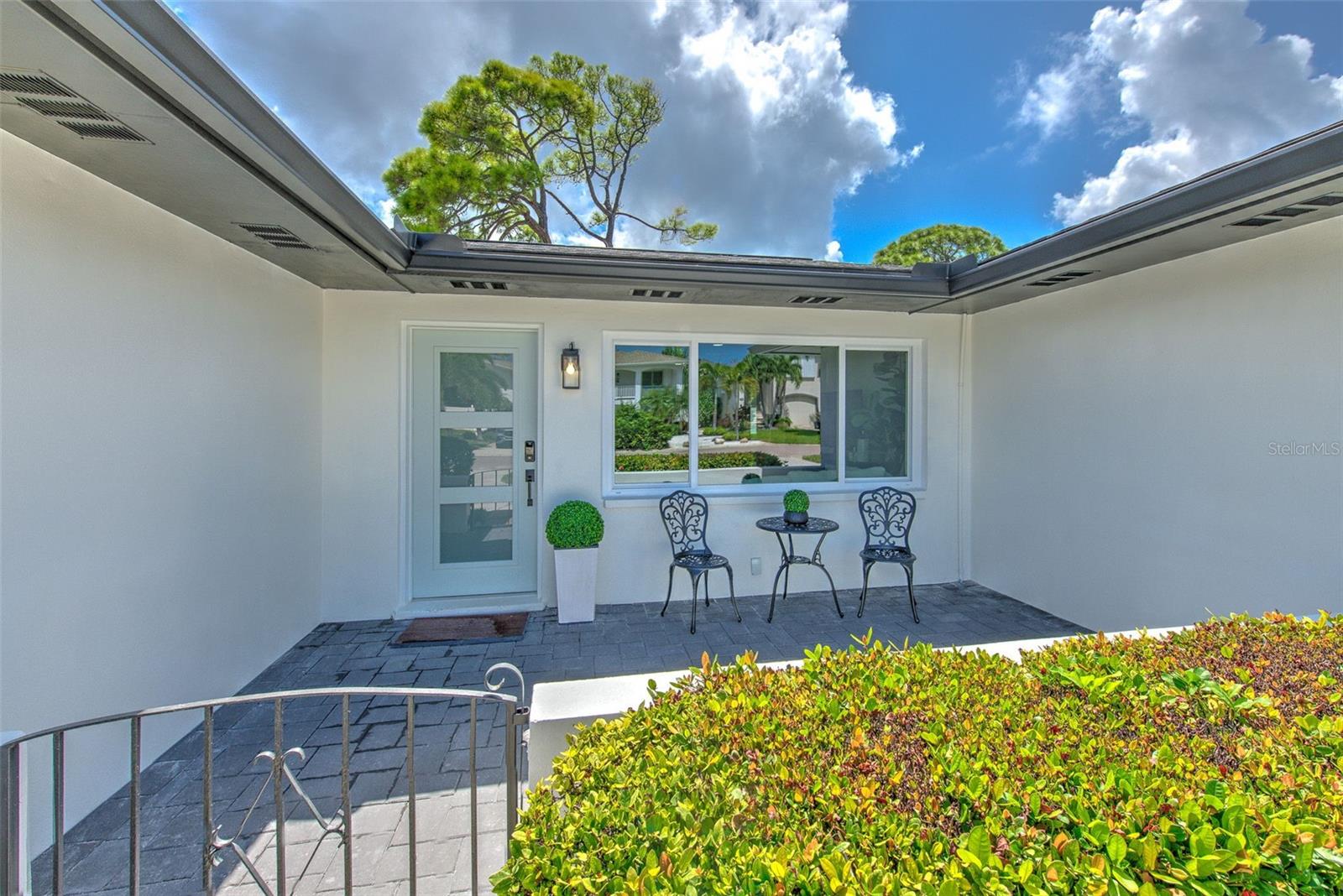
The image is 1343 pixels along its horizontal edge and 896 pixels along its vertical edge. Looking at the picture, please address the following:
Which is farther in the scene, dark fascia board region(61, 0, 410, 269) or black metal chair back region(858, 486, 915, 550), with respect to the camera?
black metal chair back region(858, 486, 915, 550)

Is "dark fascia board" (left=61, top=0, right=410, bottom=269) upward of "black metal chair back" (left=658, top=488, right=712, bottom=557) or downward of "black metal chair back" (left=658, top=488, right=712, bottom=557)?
upward

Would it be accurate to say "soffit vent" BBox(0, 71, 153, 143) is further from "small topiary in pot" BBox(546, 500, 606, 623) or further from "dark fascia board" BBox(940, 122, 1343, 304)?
"dark fascia board" BBox(940, 122, 1343, 304)

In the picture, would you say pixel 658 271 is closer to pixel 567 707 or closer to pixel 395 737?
pixel 567 707

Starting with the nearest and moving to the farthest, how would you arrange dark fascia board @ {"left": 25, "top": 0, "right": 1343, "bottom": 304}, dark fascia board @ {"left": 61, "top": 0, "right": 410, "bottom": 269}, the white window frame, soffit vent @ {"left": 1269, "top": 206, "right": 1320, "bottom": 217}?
dark fascia board @ {"left": 61, "top": 0, "right": 410, "bottom": 269}, dark fascia board @ {"left": 25, "top": 0, "right": 1343, "bottom": 304}, soffit vent @ {"left": 1269, "top": 206, "right": 1320, "bottom": 217}, the white window frame

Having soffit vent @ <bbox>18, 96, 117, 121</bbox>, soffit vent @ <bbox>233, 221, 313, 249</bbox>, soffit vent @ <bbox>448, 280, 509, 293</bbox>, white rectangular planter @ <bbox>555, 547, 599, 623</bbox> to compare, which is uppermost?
soffit vent @ <bbox>448, 280, 509, 293</bbox>

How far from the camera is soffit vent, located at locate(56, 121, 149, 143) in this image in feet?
6.47

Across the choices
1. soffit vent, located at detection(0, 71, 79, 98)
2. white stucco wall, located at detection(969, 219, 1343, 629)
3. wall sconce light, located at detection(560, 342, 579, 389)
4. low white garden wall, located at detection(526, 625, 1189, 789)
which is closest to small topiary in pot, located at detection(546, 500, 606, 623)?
wall sconce light, located at detection(560, 342, 579, 389)

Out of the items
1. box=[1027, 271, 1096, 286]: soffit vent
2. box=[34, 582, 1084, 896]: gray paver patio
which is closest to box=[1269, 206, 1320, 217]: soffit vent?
box=[1027, 271, 1096, 286]: soffit vent

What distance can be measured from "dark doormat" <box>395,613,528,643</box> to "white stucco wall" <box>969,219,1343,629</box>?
4.35 meters

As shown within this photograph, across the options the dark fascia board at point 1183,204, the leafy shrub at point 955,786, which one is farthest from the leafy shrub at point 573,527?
the dark fascia board at point 1183,204

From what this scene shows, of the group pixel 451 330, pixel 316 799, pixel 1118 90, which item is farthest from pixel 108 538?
pixel 1118 90

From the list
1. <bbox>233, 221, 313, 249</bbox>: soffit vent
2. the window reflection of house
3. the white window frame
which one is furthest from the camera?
the window reflection of house

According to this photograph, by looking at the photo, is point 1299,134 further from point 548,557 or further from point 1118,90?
point 1118,90

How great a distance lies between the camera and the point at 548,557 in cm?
488
